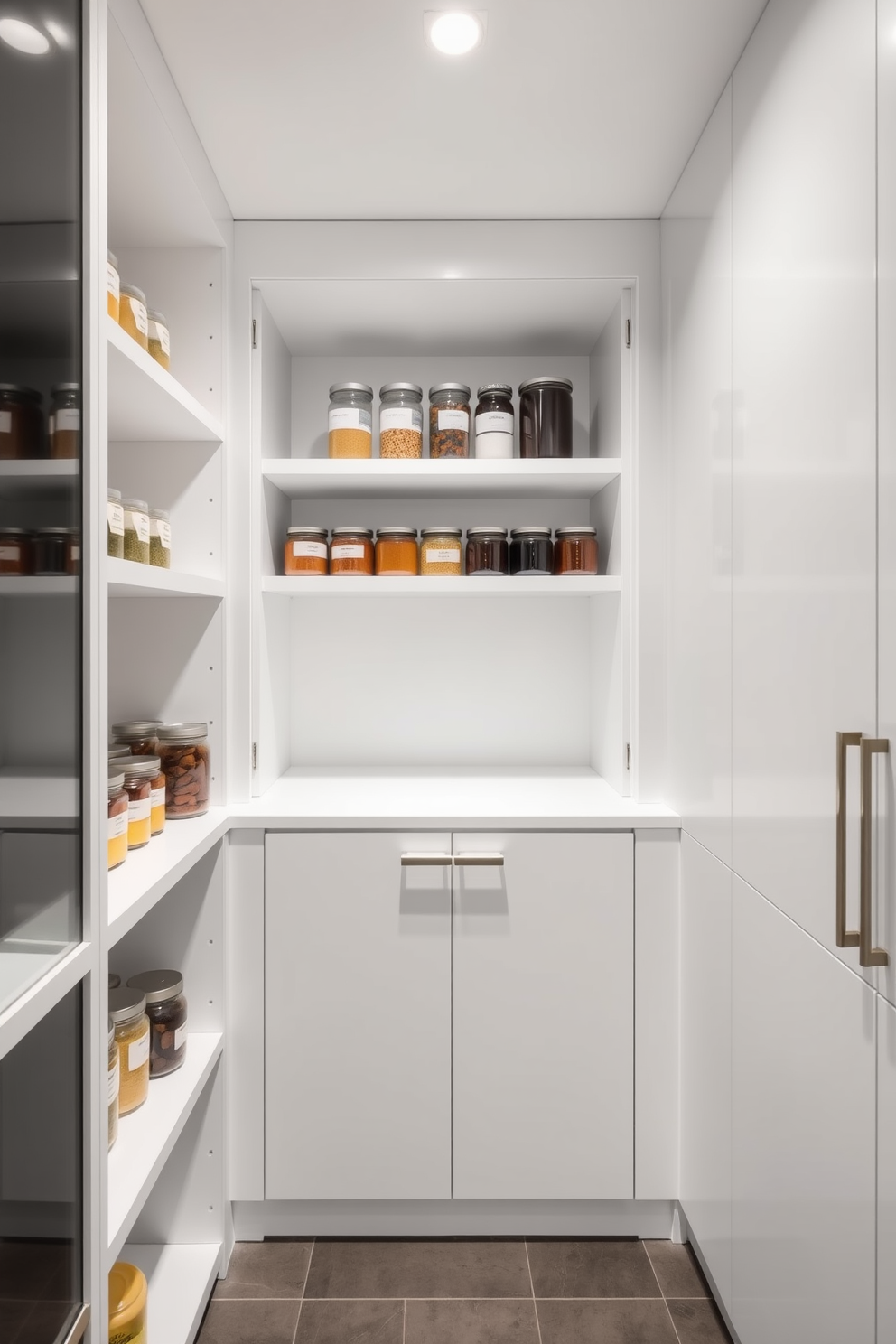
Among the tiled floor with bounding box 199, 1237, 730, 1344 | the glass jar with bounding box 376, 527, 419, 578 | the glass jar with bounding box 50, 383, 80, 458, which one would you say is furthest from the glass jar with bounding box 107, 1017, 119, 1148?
the glass jar with bounding box 376, 527, 419, 578

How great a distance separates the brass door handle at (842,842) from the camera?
0.90 m

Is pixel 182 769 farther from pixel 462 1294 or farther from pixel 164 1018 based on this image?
pixel 462 1294

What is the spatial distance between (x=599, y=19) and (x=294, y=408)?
1.18 meters

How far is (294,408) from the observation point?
7.13 ft

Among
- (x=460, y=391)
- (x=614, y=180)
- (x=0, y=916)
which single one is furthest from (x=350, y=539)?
(x=0, y=916)

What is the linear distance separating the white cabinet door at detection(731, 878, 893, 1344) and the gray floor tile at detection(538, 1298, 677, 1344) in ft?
0.60

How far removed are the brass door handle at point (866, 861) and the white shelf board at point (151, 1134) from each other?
0.98 meters

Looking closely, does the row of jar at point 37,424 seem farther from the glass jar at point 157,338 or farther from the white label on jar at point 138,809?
the white label on jar at point 138,809

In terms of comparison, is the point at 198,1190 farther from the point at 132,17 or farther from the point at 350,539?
the point at 132,17

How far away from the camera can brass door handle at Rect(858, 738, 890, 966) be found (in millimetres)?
869

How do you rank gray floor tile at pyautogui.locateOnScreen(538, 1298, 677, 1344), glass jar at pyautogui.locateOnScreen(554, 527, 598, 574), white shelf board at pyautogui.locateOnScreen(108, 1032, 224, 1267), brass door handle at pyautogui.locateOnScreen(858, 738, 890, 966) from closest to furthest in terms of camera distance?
1. brass door handle at pyautogui.locateOnScreen(858, 738, 890, 966)
2. white shelf board at pyautogui.locateOnScreen(108, 1032, 224, 1267)
3. gray floor tile at pyautogui.locateOnScreen(538, 1298, 677, 1344)
4. glass jar at pyautogui.locateOnScreen(554, 527, 598, 574)

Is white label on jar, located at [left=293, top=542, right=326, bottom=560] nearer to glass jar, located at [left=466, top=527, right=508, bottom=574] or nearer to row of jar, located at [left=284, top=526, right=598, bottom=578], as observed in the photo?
row of jar, located at [left=284, top=526, right=598, bottom=578]

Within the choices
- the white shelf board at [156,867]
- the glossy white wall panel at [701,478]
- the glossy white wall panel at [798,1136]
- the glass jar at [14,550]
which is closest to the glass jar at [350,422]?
the glossy white wall panel at [701,478]

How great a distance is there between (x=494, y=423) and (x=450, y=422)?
0.34 feet
